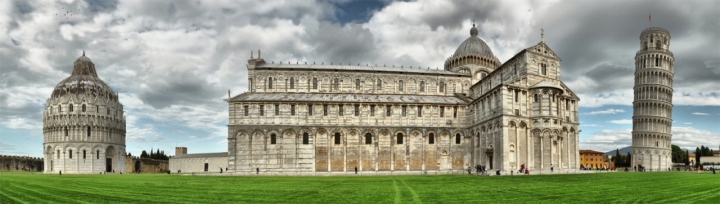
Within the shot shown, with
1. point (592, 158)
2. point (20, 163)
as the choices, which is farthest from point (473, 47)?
point (592, 158)

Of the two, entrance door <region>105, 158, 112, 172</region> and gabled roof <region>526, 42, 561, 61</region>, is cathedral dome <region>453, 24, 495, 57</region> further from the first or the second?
entrance door <region>105, 158, 112, 172</region>

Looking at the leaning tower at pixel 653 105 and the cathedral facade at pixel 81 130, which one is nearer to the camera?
the cathedral facade at pixel 81 130

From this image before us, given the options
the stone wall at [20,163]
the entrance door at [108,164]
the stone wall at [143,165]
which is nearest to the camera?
the stone wall at [20,163]

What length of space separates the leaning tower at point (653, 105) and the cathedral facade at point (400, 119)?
4366 centimetres

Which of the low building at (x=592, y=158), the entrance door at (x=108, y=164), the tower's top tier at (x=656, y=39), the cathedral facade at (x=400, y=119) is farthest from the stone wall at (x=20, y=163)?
the low building at (x=592, y=158)

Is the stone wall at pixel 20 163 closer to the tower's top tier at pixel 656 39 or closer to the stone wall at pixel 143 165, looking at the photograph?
the stone wall at pixel 143 165

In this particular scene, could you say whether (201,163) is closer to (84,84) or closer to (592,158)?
(84,84)

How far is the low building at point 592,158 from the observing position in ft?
470

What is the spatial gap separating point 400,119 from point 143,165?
62.2m

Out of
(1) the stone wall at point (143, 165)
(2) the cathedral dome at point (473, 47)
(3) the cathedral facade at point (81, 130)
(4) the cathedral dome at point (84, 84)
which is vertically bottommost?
(1) the stone wall at point (143, 165)

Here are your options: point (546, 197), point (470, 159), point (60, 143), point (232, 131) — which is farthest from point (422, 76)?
point (60, 143)

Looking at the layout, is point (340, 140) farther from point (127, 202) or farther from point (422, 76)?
point (127, 202)

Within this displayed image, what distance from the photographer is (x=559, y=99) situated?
5203cm

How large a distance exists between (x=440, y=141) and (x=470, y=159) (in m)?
4.25
